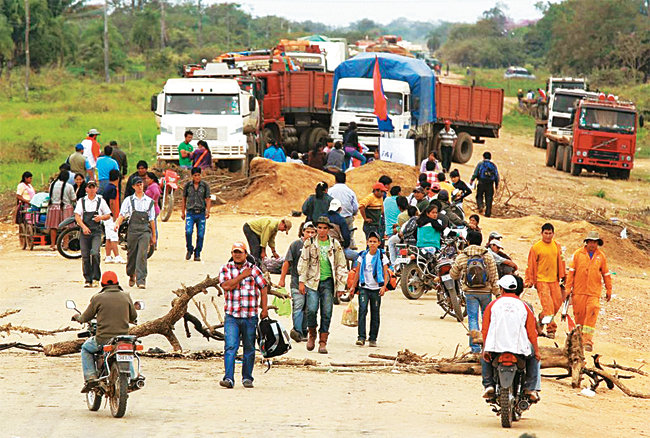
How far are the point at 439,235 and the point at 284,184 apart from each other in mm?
11270

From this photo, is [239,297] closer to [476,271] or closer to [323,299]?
[323,299]

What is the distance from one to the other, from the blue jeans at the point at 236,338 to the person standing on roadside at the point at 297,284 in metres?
1.97

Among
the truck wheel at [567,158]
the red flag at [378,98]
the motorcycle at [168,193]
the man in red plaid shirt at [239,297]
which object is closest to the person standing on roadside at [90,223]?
the man in red plaid shirt at [239,297]

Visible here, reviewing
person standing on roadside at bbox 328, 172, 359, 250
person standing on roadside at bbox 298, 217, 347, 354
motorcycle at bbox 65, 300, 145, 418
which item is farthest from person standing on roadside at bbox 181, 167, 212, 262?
motorcycle at bbox 65, 300, 145, 418

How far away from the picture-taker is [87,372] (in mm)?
10320

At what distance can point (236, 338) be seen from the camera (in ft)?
37.9

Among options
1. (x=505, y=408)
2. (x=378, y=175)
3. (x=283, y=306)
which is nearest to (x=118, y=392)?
(x=505, y=408)

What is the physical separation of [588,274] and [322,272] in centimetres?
376

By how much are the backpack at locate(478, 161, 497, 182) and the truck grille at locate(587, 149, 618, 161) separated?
15.7m

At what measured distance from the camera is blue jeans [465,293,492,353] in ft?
44.1

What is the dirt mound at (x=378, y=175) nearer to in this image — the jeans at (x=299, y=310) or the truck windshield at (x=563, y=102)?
the jeans at (x=299, y=310)

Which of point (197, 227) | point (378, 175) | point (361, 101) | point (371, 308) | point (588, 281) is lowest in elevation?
point (378, 175)

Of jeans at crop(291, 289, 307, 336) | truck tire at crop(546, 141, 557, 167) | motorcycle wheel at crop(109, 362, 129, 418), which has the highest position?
motorcycle wheel at crop(109, 362, 129, 418)

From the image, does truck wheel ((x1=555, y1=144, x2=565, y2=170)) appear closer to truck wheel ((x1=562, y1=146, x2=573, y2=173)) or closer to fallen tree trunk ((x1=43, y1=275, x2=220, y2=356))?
truck wheel ((x1=562, y1=146, x2=573, y2=173))
